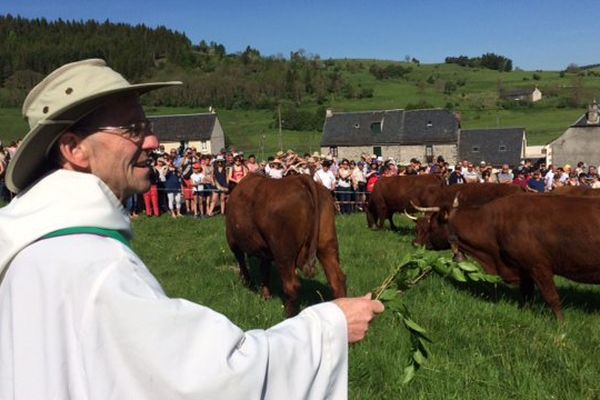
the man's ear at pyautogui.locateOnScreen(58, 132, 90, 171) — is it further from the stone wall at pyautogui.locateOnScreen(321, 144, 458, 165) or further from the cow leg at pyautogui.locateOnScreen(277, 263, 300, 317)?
the stone wall at pyautogui.locateOnScreen(321, 144, 458, 165)

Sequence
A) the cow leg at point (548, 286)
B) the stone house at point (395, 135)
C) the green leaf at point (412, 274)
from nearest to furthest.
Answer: the green leaf at point (412, 274)
the cow leg at point (548, 286)
the stone house at point (395, 135)

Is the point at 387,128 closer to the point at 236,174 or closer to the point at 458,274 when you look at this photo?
the point at 236,174

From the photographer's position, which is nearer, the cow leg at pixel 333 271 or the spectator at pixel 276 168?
the cow leg at pixel 333 271

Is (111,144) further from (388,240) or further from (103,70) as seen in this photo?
(388,240)

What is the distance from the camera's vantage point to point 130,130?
2049mm

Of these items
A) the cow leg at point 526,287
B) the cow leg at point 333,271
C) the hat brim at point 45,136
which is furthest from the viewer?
the cow leg at point 526,287

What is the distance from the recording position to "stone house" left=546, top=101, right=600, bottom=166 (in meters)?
64.4

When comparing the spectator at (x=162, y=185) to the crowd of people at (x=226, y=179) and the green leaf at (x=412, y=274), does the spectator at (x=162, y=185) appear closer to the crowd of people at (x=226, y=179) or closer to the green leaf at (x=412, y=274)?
the crowd of people at (x=226, y=179)

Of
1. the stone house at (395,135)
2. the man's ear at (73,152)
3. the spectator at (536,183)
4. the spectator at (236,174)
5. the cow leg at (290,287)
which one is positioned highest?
the man's ear at (73,152)

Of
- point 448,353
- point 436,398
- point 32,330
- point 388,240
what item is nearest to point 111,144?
point 32,330

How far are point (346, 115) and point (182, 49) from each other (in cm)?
10081

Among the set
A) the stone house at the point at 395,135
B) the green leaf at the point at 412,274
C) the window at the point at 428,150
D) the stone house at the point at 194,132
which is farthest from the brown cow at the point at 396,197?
the stone house at the point at 194,132

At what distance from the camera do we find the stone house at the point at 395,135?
221 feet

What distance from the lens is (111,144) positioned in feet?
6.61
